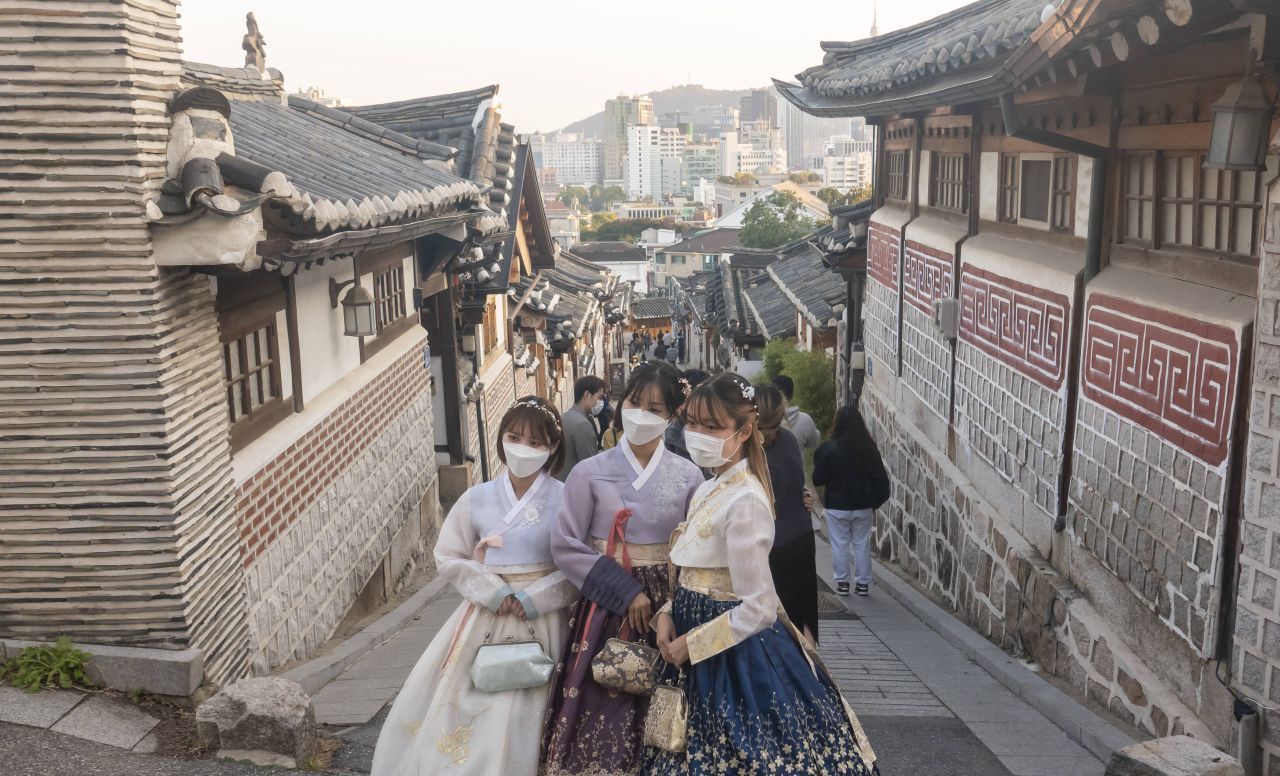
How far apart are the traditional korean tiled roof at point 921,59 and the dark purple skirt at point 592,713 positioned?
3.61 m

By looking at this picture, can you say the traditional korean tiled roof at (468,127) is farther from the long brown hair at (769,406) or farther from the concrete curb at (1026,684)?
the long brown hair at (769,406)

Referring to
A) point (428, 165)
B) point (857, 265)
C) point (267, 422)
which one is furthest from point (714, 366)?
point (267, 422)

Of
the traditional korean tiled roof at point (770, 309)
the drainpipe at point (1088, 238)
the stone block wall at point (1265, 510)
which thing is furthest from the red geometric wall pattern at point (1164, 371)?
the traditional korean tiled roof at point (770, 309)

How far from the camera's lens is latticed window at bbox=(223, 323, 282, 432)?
7.21m

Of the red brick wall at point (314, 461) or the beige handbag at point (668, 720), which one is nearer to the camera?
the beige handbag at point (668, 720)

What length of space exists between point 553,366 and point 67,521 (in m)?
25.3

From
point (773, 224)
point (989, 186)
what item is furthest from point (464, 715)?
point (773, 224)

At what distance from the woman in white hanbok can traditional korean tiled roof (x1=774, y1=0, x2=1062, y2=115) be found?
11.0 feet

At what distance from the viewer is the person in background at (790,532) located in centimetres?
620

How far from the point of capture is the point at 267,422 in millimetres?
7961

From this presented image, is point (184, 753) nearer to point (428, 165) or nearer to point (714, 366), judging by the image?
point (428, 165)

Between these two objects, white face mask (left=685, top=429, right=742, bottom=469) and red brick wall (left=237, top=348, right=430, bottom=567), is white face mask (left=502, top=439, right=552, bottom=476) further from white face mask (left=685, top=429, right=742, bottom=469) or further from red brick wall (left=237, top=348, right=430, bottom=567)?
red brick wall (left=237, top=348, right=430, bottom=567)

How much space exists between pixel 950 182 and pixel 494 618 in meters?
9.00

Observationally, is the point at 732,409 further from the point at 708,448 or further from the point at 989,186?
the point at 989,186
